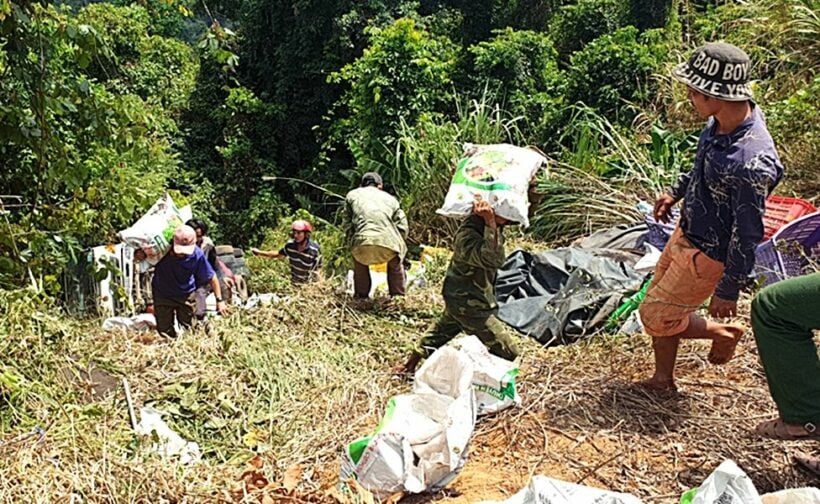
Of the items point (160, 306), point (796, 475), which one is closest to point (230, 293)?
point (160, 306)

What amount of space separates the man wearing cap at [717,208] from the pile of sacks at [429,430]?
2.46ft

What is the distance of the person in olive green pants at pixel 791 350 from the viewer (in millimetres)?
2467

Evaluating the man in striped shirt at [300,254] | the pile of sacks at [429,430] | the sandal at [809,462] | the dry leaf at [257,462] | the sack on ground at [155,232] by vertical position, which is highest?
the sandal at [809,462]

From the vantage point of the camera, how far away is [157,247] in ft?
16.8

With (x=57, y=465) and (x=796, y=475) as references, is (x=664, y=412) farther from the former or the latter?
(x=57, y=465)

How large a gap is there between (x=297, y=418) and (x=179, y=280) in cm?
212

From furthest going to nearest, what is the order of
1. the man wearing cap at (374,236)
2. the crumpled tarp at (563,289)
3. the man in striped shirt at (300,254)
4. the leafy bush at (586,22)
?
the leafy bush at (586,22) < the man in striped shirt at (300,254) < the man wearing cap at (374,236) < the crumpled tarp at (563,289)

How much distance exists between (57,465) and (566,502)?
1790mm

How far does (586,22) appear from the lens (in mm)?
12242

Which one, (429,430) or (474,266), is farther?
(474,266)

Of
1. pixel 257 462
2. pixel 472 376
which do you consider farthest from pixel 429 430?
pixel 257 462

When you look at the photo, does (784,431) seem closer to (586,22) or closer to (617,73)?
(617,73)

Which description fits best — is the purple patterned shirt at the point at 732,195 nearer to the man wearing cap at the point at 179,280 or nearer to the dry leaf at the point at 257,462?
the dry leaf at the point at 257,462

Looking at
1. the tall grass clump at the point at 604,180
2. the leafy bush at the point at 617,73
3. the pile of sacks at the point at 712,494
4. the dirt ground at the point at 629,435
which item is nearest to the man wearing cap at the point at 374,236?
the tall grass clump at the point at 604,180
